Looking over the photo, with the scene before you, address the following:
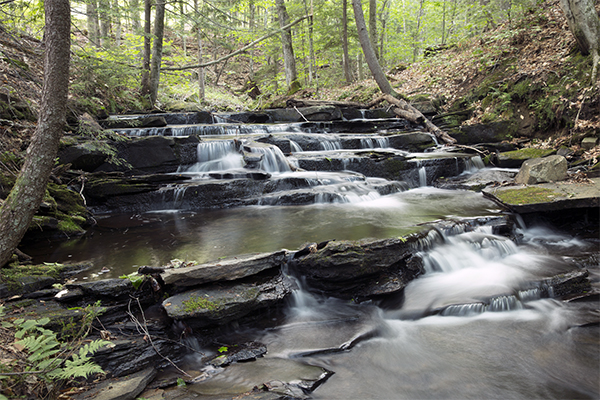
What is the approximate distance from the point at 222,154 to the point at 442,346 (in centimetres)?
763

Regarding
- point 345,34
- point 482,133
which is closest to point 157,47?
point 345,34

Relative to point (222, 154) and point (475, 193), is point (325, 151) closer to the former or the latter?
point (222, 154)

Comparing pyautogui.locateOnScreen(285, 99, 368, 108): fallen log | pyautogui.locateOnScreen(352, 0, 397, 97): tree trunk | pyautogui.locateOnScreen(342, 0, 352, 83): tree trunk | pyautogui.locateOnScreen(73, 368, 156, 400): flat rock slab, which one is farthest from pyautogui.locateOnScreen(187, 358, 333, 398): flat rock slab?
pyautogui.locateOnScreen(342, 0, 352, 83): tree trunk

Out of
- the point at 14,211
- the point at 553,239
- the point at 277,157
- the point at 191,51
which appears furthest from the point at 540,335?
the point at 191,51

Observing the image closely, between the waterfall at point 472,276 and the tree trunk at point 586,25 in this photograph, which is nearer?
the waterfall at point 472,276

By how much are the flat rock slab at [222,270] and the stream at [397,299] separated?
0.47m

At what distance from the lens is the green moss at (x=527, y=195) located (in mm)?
6012

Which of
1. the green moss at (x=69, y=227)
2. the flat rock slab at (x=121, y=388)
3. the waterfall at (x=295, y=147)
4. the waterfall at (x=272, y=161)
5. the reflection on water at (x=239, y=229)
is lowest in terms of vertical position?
the flat rock slab at (x=121, y=388)

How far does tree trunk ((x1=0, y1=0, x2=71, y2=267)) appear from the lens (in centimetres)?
342

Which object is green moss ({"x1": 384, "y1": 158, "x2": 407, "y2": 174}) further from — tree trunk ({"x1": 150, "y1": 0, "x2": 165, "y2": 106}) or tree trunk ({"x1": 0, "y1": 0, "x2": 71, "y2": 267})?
tree trunk ({"x1": 150, "y1": 0, "x2": 165, "y2": 106})

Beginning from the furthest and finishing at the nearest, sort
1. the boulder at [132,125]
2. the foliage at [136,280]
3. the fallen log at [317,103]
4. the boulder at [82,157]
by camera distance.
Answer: the fallen log at [317,103] → the boulder at [132,125] → the boulder at [82,157] → the foliage at [136,280]

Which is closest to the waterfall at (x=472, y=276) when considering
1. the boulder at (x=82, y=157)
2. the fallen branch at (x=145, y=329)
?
the fallen branch at (x=145, y=329)

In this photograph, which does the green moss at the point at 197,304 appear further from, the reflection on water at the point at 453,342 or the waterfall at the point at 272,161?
the waterfall at the point at 272,161

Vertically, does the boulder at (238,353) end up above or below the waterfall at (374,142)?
below
